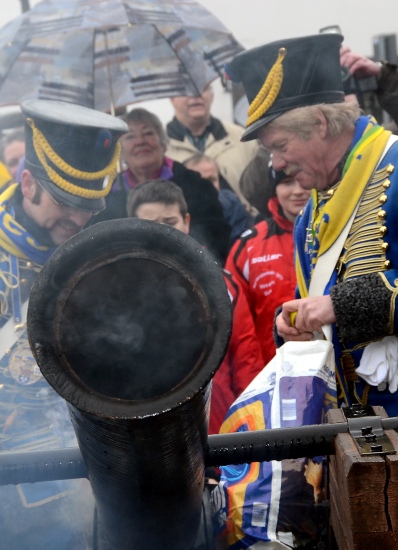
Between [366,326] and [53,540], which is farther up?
[366,326]

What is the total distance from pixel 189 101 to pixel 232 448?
11.1ft

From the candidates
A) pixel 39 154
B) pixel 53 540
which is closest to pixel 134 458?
pixel 53 540

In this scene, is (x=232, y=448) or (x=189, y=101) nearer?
(x=232, y=448)

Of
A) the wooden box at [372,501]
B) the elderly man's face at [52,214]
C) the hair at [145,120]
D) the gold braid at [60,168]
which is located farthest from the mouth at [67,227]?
the wooden box at [372,501]

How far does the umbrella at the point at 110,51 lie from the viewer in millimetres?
4617

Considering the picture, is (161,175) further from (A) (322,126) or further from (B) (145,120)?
(A) (322,126)

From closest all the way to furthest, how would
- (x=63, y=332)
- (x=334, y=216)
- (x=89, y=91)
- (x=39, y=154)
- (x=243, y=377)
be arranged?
(x=63, y=332) < (x=334, y=216) < (x=39, y=154) < (x=243, y=377) < (x=89, y=91)

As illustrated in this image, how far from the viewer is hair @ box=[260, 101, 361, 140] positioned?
10.1 ft

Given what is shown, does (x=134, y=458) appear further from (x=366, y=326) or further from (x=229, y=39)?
(x=229, y=39)

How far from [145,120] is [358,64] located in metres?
1.80

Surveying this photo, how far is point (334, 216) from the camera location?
301 centimetres

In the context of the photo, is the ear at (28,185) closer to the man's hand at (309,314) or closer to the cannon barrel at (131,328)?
the man's hand at (309,314)

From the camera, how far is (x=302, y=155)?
3.10 meters

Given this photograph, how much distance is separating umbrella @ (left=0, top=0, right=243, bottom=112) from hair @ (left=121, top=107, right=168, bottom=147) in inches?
6.1
